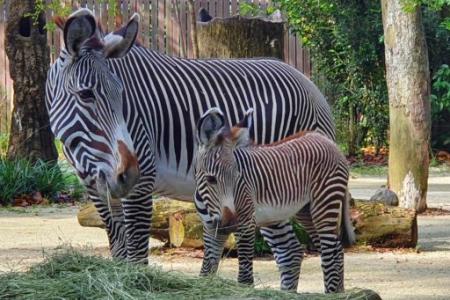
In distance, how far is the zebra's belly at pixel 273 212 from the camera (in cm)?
768

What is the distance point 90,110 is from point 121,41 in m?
0.63

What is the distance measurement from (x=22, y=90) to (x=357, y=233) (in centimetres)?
738

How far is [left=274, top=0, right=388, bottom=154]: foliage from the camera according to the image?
2209 centimetres

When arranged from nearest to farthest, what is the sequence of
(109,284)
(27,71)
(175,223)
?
(109,284)
(175,223)
(27,71)

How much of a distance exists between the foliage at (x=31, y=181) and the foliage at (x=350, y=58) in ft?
25.5

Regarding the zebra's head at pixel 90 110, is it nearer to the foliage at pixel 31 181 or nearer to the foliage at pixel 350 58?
the foliage at pixel 31 181

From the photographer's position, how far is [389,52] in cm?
1387

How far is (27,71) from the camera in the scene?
16.7 m

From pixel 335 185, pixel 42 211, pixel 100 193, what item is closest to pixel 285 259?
pixel 335 185

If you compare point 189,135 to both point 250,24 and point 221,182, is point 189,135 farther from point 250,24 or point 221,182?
point 250,24

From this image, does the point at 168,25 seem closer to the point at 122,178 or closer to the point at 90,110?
the point at 90,110

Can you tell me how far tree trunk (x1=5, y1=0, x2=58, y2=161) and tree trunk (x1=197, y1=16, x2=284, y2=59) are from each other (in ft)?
15.0

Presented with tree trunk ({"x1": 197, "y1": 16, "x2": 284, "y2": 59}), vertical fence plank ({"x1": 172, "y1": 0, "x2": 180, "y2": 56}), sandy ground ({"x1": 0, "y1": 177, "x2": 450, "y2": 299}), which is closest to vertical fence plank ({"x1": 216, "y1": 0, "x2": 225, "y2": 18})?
vertical fence plank ({"x1": 172, "y1": 0, "x2": 180, "y2": 56})

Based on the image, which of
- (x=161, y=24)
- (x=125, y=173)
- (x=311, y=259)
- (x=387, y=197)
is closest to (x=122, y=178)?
(x=125, y=173)
